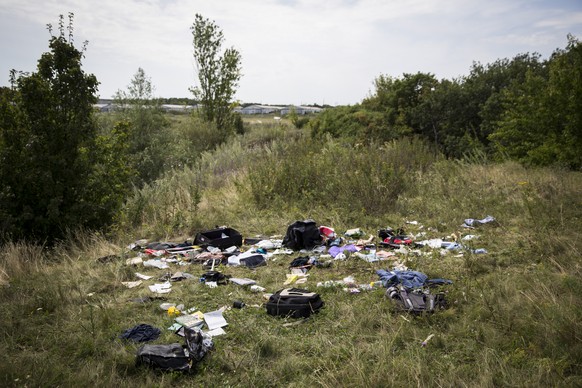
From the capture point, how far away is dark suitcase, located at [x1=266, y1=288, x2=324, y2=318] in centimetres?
373

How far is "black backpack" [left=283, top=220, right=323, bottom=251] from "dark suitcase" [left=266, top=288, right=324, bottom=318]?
1922 millimetres

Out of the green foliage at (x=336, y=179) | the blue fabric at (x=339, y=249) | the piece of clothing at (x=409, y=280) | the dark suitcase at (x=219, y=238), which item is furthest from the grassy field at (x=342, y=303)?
the dark suitcase at (x=219, y=238)

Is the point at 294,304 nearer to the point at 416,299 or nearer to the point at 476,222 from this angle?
the point at 416,299

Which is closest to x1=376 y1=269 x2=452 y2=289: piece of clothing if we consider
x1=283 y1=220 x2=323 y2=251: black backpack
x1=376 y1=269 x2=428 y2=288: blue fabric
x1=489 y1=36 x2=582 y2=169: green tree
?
x1=376 y1=269 x2=428 y2=288: blue fabric

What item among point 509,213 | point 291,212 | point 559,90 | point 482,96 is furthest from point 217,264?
point 482,96

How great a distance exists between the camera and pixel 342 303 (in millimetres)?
3883

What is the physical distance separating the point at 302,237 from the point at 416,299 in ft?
8.05

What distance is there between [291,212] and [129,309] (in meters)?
4.13

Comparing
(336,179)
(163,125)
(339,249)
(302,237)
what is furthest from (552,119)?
(163,125)

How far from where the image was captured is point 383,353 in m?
2.93

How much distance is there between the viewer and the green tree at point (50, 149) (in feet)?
19.3

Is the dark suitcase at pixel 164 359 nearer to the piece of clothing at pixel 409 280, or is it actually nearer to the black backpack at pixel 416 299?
the black backpack at pixel 416 299

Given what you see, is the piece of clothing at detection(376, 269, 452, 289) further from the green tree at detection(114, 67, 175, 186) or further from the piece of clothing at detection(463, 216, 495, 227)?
the green tree at detection(114, 67, 175, 186)

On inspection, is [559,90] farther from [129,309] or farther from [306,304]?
[129,309]
